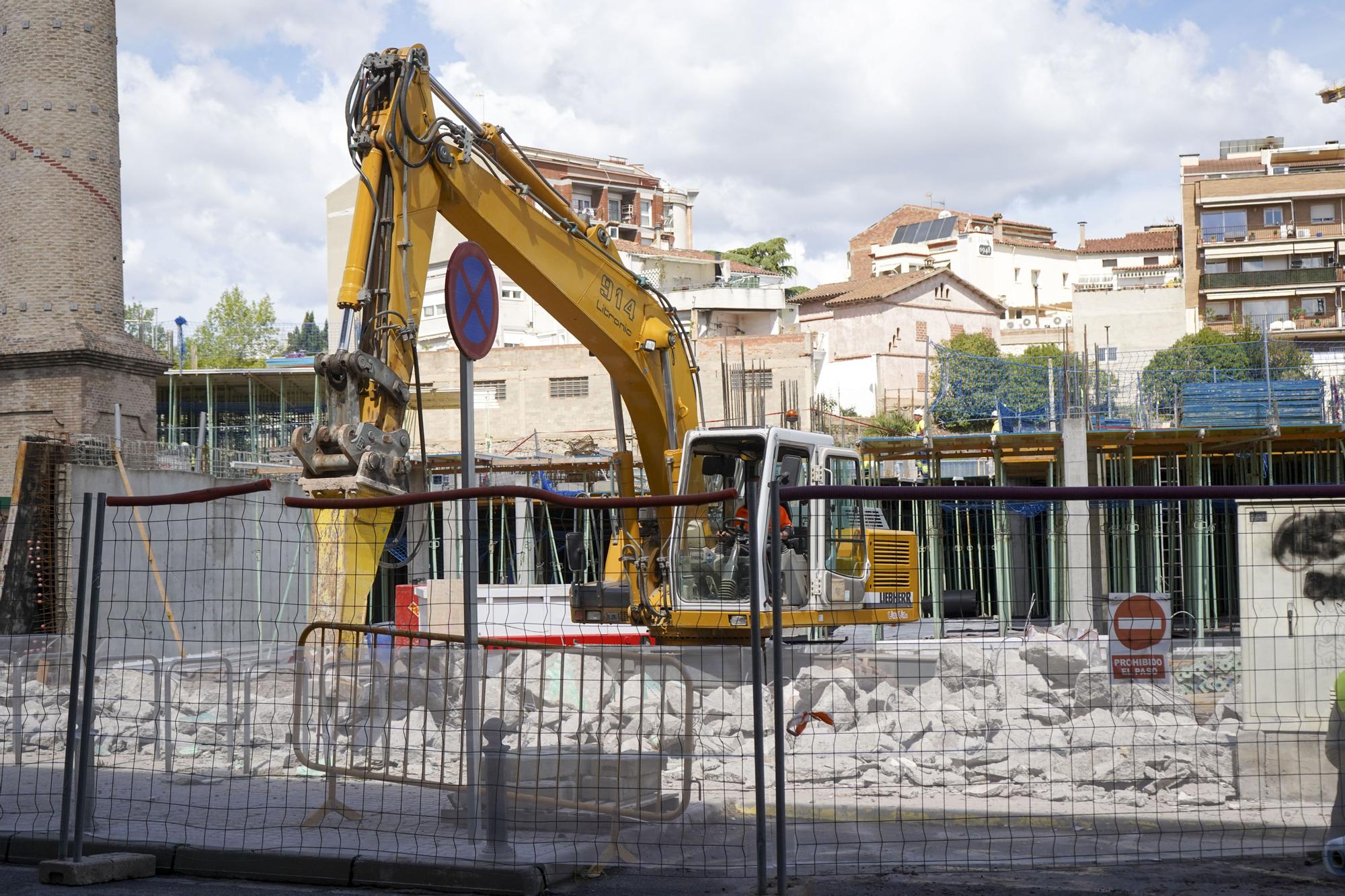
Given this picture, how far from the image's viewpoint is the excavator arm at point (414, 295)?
843 centimetres

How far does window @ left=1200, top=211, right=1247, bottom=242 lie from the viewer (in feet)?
185

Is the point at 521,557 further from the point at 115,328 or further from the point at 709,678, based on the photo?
the point at 709,678

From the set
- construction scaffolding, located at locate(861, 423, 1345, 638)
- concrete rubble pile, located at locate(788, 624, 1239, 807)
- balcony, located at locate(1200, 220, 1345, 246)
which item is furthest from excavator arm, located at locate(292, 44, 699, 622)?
balcony, located at locate(1200, 220, 1345, 246)

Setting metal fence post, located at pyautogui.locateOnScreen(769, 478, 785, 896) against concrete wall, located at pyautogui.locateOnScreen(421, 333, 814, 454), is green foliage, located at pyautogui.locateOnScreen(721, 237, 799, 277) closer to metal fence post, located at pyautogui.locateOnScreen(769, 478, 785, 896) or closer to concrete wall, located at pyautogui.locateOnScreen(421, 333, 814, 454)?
concrete wall, located at pyautogui.locateOnScreen(421, 333, 814, 454)

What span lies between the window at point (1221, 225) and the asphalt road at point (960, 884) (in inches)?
2163

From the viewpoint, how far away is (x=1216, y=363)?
37.9 metres

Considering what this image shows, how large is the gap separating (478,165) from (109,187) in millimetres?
18454

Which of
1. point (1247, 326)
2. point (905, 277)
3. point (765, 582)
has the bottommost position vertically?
point (765, 582)

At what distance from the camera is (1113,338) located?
52125mm

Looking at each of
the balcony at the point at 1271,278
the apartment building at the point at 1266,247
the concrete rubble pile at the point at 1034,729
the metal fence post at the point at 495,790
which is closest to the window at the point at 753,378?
the apartment building at the point at 1266,247

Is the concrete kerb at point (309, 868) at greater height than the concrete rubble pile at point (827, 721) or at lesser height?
lesser

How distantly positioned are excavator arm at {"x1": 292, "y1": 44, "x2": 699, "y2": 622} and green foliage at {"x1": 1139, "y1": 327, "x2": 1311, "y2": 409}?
1086 centimetres

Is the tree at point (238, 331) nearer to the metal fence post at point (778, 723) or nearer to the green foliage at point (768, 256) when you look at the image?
the green foliage at point (768, 256)

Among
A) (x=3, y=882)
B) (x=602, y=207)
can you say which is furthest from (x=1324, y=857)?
(x=602, y=207)
